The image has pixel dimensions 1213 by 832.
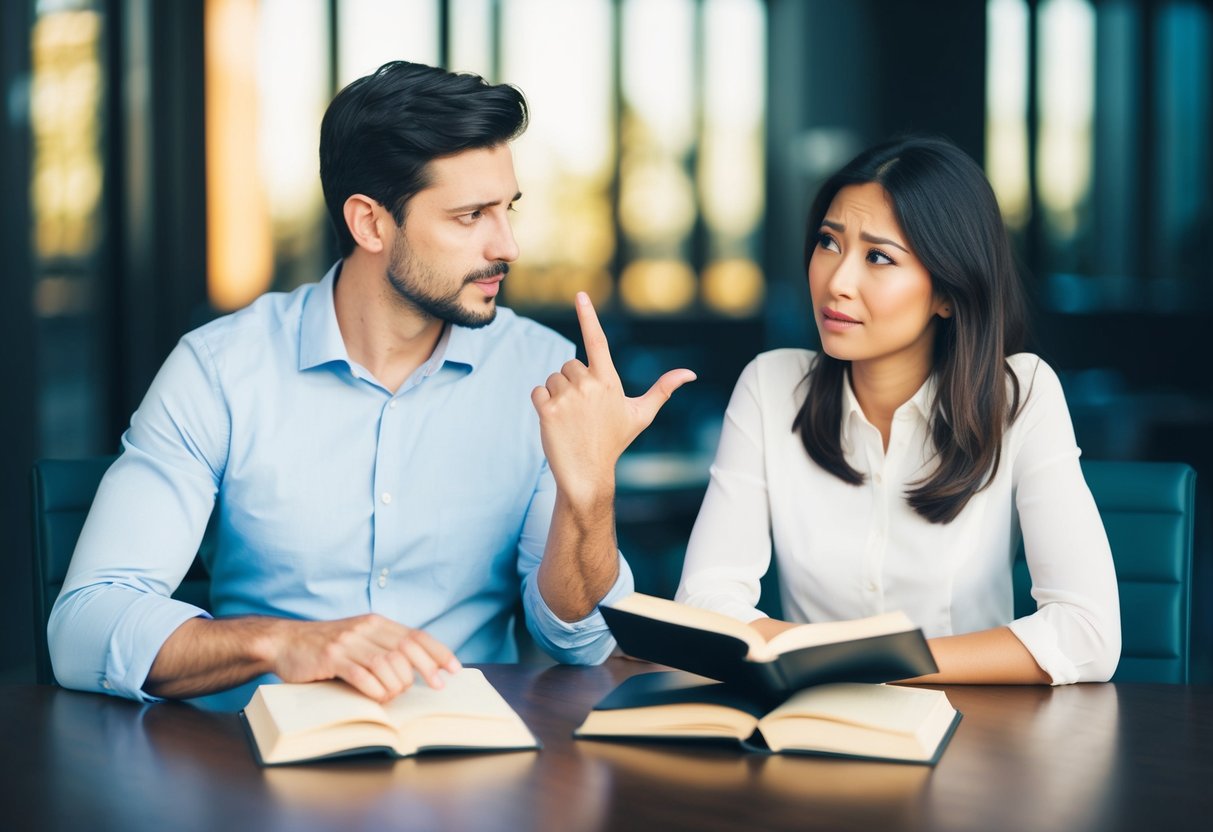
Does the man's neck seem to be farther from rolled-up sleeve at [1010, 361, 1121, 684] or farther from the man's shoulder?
rolled-up sleeve at [1010, 361, 1121, 684]

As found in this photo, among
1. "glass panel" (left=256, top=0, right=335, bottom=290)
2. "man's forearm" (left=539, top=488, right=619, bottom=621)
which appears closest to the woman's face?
"man's forearm" (left=539, top=488, right=619, bottom=621)

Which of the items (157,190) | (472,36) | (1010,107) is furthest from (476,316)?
(1010,107)

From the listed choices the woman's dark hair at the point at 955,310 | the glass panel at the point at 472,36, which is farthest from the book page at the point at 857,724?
the glass panel at the point at 472,36

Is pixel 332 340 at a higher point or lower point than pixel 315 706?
higher

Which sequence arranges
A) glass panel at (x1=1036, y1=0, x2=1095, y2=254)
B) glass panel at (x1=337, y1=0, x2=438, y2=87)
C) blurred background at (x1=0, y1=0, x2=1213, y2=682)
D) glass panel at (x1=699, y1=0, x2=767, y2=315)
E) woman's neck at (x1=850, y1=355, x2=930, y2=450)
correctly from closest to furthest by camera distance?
woman's neck at (x1=850, y1=355, x2=930, y2=450) < blurred background at (x1=0, y1=0, x2=1213, y2=682) < glass panel at (x1=337, y1=0, x2=438, y2=87) < glass panel at (x1=1036, y1=0, x2=1095, y2=254) < glass panel at (x1=699, y1=0, x2=767, y2=315)

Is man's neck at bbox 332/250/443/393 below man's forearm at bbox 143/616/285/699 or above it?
above

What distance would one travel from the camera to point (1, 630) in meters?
3.44

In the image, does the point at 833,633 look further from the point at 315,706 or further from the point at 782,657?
the point at 315,706

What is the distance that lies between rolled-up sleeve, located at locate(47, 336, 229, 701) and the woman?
0.68 meters

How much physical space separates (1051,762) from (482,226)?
3.46ft

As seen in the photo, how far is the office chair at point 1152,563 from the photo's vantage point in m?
1.77

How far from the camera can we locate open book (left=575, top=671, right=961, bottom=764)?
1.14 meters

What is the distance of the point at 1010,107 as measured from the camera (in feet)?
28.3

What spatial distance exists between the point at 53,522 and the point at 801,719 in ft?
3.66
